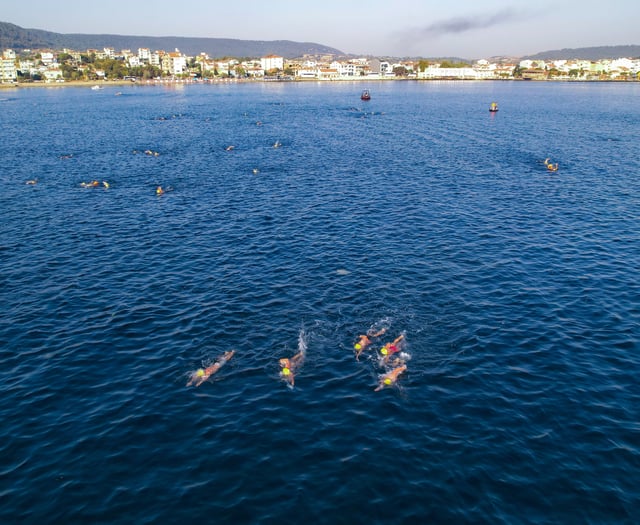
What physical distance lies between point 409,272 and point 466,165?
5213cm

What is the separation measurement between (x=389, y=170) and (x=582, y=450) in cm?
6587

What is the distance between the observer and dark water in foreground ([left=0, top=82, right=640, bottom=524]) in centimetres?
2136

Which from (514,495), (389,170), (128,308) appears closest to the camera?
(514,495)

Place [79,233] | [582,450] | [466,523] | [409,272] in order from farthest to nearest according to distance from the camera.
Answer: [79,233]
[409,272]
[582,450]
[466,523]

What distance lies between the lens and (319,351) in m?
31.3

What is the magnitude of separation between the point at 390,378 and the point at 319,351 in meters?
5.39

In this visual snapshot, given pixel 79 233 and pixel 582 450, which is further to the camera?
pixel 79 233

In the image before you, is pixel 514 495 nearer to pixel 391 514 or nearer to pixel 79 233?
pixel 391 514

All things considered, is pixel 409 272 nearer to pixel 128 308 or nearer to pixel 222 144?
pixel 128 308

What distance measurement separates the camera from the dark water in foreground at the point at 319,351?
2136 centimetres

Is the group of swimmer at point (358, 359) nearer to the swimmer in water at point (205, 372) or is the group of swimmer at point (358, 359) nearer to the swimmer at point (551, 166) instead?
the swimmer in water at point (205, 372)

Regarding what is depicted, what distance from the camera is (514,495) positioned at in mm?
20922

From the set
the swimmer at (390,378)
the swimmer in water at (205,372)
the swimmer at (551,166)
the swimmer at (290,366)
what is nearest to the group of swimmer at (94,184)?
the swimmer in water at (205,372)

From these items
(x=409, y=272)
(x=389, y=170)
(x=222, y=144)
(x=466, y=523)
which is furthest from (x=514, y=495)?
(x=222, y=144)
